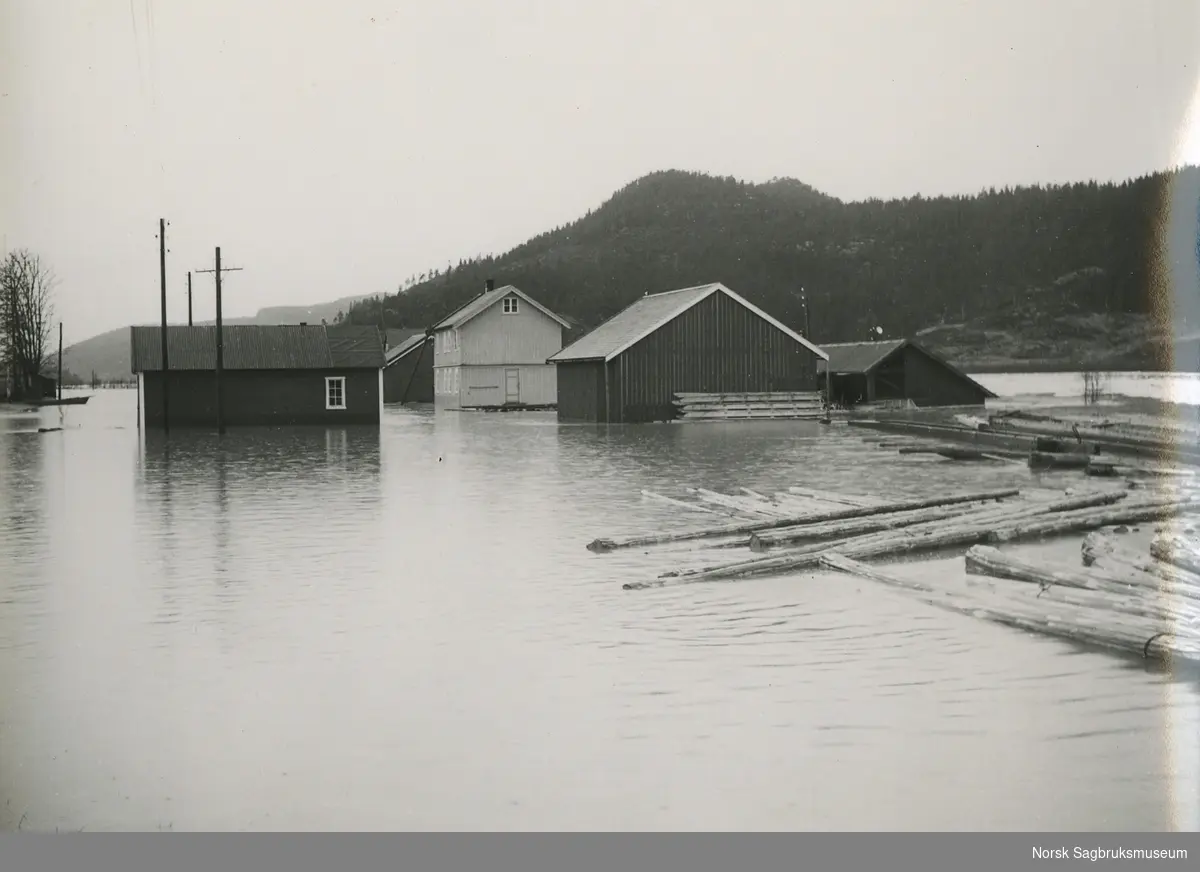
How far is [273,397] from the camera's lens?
125 feet

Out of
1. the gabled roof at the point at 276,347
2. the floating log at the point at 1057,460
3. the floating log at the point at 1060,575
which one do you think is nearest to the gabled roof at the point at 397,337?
the gabled roof at the point at 276,347

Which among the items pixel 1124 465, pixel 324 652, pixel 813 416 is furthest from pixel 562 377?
pixel 324 652

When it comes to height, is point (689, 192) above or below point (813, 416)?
above

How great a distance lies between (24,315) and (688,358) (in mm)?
28243

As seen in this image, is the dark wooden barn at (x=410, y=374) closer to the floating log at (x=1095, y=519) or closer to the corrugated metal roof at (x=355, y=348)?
the corrugated metal roof at (x=355, y=348)

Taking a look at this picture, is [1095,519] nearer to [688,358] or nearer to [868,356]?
[688,358]

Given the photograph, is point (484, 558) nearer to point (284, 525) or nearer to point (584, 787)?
point (284, 525)

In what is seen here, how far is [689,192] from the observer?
34219mm

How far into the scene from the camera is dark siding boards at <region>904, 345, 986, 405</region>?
4466cm

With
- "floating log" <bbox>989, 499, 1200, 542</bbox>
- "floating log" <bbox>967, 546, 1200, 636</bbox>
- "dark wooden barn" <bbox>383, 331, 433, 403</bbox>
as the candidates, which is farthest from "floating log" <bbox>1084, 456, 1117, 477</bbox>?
"dark wooden barn" <bbox>383, 331, 433, 403</bbox>

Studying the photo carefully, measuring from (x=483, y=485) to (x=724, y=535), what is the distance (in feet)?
22.2

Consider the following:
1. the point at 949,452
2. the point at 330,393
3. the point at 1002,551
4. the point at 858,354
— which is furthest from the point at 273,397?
the point at 1002,551

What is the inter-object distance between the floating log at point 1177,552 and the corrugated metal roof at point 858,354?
35.2 meters

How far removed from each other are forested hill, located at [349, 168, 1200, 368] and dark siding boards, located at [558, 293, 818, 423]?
3.50 m
